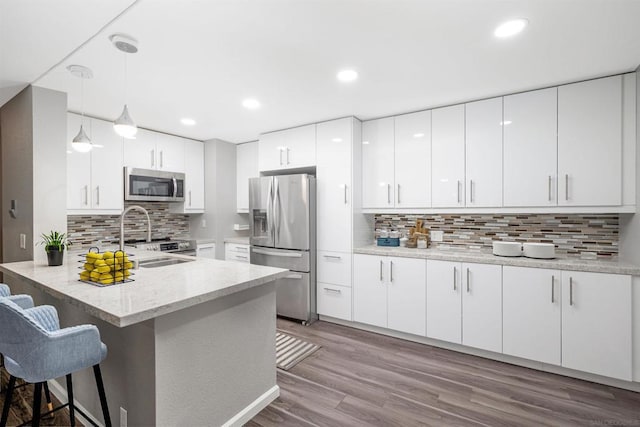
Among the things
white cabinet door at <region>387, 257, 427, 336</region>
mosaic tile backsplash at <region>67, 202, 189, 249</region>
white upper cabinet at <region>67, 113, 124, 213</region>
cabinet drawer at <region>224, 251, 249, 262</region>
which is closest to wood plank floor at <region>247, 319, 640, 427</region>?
white cabinet door at <region>387, 257, 427, 336</region>

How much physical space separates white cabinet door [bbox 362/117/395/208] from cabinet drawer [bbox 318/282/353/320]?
3.36 feet

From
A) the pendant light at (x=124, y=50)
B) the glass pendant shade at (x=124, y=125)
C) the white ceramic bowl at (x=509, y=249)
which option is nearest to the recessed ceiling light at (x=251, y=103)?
the pendant light at (x=124, y=50)

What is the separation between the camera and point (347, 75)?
93.7 inches

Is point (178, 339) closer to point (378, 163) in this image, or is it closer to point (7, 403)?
point (7, 403)

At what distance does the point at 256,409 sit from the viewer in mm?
1939

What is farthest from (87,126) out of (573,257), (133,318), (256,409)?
(573,257)

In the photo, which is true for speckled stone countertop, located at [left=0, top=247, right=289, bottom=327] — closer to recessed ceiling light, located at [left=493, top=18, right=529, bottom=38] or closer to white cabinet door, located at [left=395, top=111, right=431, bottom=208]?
white cabinet door, located at [left=395, top=111, right=431, bottom=208]

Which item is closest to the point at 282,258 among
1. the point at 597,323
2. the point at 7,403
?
the point at 7,403

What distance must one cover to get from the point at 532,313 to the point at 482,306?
362 millimetres

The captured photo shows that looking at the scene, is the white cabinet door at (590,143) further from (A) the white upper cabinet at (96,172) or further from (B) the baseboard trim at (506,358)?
(A) the white upper cabinet at (96,172)

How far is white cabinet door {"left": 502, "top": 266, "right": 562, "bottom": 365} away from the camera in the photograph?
94.0 inches

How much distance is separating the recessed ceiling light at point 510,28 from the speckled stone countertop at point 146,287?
6.51 feet

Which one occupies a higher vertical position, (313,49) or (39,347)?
(313,49)

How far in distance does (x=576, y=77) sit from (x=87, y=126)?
4692 millimetres
